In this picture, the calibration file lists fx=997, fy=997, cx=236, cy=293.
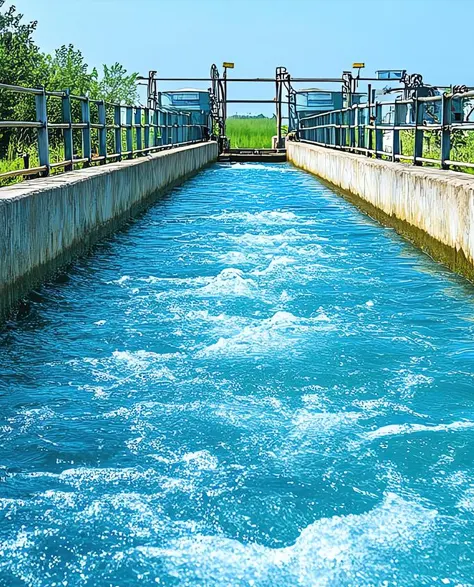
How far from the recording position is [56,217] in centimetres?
983

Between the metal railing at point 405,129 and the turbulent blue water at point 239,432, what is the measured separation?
7.93 ft

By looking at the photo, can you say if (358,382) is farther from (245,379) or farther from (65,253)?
(65,253)

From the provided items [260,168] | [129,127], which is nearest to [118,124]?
[129,127]

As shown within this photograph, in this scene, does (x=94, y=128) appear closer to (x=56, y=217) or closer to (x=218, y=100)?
(x=56, y=217)

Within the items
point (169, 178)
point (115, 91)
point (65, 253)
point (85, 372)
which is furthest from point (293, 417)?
point (115, 91)

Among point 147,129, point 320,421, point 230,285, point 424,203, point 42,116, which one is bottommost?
point 320,421

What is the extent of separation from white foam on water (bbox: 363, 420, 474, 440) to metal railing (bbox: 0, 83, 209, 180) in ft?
15.2

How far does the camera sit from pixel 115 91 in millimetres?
41719

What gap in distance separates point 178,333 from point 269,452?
2661 millimetres

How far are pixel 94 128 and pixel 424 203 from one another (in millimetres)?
7665

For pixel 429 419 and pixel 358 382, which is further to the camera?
pixel 358 382

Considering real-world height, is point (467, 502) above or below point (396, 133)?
below

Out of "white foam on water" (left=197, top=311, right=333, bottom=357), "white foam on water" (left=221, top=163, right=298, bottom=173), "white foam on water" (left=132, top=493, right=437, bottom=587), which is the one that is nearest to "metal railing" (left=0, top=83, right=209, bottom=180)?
"white foam on water" (left=221, top=163, right=298, bottom=173)

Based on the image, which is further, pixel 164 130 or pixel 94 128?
pixel 164 130
